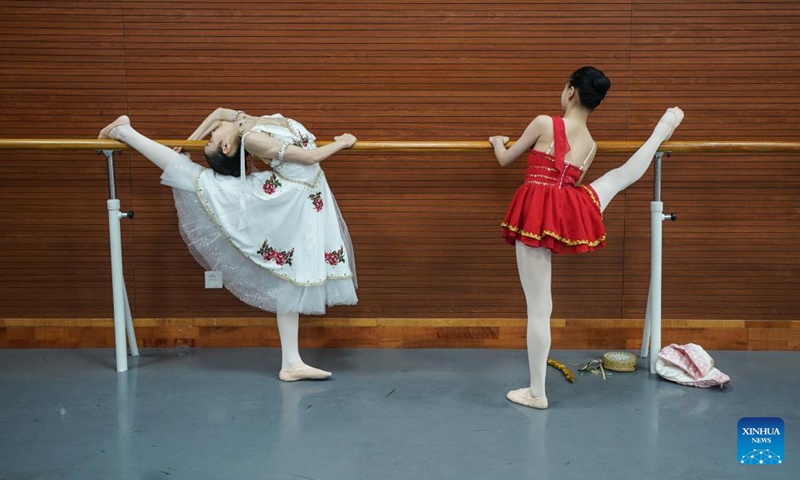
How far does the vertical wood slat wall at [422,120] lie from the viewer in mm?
3557

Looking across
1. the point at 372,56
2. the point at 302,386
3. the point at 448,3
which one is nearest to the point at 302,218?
the point at 302,386

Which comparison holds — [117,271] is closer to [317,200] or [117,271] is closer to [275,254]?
[275,254]

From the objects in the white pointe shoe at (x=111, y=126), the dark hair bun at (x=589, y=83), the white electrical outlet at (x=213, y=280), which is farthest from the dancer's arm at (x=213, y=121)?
the dark hair bun at (x=589, y=83)

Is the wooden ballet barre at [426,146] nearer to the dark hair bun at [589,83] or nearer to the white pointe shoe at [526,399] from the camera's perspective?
the dark hair bun at [589,83]

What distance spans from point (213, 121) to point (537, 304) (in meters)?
1.68

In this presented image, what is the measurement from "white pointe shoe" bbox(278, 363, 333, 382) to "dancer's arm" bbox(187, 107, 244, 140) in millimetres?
1139

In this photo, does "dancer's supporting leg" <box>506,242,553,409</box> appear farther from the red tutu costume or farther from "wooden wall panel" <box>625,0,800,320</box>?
"wooden wall panel" <box>625,0,800,320</box>

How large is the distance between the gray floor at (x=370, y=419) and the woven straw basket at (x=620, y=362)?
0.04m

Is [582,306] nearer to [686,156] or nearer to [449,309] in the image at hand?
[449,309]

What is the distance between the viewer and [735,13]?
354 cm

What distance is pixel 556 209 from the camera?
9.07 feet

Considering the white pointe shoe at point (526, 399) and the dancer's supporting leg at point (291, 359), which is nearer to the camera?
the white pointe shoe at point (526, 399)

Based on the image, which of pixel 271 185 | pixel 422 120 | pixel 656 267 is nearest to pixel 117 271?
Result: pixel 271 185

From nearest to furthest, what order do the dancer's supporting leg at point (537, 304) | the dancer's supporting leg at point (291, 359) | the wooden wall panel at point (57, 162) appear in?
the dancer's supporting leg at point (537, 304) < the dancer's supporting leg at point (291, 359) < the wooden wall panel at point (57, 162)
